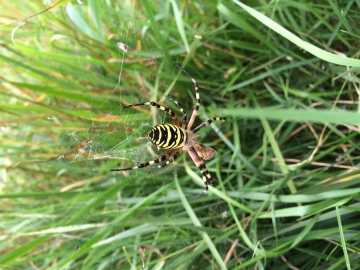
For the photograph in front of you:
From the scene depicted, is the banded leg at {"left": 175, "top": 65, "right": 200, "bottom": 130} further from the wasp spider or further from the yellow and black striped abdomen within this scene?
the yellow and black striped abdomen

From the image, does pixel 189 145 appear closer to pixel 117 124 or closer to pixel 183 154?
pixel 183 154

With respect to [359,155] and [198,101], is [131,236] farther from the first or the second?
[359,155]

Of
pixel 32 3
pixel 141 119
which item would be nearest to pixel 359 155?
pixel 141 119

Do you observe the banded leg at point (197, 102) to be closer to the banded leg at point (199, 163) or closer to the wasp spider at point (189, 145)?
the wasp spider at point (189, 145)

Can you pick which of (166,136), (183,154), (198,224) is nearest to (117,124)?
→ (166,136)

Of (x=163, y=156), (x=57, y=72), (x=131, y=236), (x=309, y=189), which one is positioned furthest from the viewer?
(x=57, y=72)

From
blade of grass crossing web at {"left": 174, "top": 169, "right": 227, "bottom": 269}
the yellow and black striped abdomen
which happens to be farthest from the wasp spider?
blade of grass crossing web at {"left": 174, "top": 169, "right": 227, "bottom": 269}

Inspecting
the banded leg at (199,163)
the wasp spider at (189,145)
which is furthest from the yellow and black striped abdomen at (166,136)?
the banded leg at (199,163)
